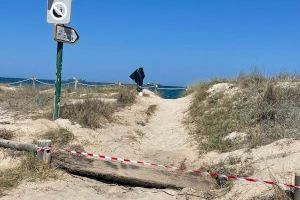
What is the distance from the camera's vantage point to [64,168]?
9398 mm

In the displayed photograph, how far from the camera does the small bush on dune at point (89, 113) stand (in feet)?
42.4

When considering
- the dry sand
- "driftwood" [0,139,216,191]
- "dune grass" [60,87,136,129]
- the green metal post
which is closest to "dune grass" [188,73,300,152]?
the dry sand

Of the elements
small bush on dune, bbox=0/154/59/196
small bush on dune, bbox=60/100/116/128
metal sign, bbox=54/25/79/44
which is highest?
metal sign, bbox=54/25/79/44

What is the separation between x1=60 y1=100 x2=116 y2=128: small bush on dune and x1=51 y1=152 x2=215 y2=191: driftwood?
133 inches

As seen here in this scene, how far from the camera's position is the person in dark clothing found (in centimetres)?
2267

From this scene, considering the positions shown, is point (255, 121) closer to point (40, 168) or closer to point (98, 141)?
point (98, 141)

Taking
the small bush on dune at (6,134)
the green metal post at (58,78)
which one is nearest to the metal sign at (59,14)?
the green metal post at (58,78)

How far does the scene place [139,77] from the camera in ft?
75.7

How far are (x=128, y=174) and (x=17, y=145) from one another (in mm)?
2291

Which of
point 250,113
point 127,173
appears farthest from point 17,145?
point 250,113

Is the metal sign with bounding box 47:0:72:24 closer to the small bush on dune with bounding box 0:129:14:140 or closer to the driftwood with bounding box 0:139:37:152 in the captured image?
the small bush on dune with bounding box 0:129:14:140

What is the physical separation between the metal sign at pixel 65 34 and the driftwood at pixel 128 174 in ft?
12.0

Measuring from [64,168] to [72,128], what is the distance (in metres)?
2.64

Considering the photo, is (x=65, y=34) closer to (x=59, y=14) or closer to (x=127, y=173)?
(x=59, y=14)
